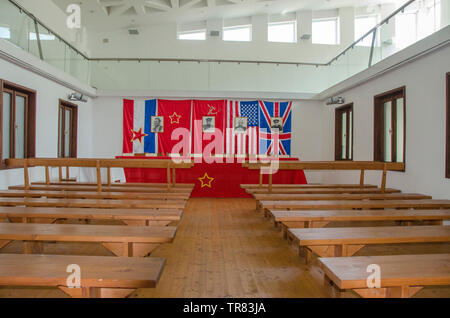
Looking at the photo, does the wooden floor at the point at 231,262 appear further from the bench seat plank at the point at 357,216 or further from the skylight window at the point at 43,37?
the skylight window at the point at 43,37

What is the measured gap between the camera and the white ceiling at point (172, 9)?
9117mm

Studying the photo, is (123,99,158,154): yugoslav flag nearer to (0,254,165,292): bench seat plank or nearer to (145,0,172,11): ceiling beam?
(145,0,172,11): ceiling beam

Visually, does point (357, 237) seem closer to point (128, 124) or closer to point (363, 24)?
point (128, 124)

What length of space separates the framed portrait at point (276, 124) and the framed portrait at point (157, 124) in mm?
3209

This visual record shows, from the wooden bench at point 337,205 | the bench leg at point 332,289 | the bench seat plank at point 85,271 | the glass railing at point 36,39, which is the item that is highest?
the glass railing at point 36,39

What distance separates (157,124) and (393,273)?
8.20 m

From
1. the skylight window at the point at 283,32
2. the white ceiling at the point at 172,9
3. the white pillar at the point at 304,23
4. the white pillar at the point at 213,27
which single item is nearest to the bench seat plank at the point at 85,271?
the white ceiling at the point at 172,9

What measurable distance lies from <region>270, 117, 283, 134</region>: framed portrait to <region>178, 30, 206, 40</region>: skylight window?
4480 millimetres

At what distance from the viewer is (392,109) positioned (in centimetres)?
576

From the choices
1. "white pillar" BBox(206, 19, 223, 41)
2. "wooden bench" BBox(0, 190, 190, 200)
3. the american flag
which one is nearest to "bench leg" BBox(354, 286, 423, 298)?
"wooden bench" BBox(0, 190, 190, 200)

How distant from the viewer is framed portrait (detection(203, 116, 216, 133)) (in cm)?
904
